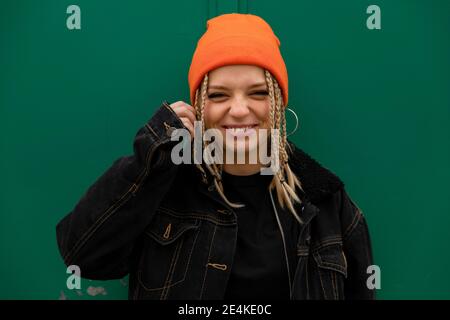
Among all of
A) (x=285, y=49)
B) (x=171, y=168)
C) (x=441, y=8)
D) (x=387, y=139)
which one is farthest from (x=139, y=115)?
(x=441, y=8)

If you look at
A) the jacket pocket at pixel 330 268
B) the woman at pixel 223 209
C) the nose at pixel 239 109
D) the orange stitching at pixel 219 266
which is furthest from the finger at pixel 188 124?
the jacket pocket at pixel 330 268

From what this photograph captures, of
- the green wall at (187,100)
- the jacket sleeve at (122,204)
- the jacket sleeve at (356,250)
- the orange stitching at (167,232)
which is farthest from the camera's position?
the green wall at (187,100)

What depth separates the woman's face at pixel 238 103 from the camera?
1412 millimetres

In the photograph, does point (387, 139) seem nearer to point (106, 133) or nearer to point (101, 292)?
point (106, 133)

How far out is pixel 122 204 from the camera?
4.41 ft

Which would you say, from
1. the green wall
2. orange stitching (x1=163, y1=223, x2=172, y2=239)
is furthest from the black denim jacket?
the green wall

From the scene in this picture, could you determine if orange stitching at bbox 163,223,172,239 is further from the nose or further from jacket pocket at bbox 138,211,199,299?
the nose

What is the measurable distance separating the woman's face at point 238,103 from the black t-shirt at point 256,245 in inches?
5.8

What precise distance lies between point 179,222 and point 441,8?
116cm

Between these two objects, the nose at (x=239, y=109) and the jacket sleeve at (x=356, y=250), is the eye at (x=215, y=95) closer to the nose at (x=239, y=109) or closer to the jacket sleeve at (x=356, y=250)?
the nose at (x=239, y=109)

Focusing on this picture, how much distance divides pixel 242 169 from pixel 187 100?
0.37 m

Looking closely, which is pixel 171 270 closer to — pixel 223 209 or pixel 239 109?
pixel 223 209

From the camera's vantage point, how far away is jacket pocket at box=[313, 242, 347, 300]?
1472 millimetres

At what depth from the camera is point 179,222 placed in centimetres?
147
